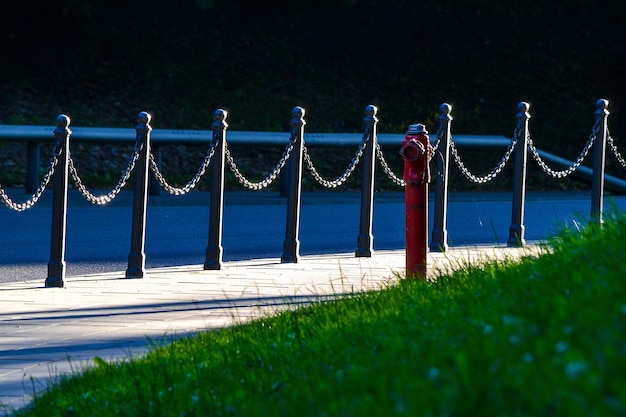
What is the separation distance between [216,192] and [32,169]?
5820mm

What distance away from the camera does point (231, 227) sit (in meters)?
14.5

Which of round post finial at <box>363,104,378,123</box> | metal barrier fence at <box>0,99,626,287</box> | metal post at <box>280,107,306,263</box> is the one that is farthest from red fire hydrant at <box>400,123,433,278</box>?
round post finial at <box>363,104,378,123</box>

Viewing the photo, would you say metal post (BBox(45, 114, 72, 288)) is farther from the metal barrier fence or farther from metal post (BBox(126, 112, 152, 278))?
metal post (BBox(126, 112, 152, 278))

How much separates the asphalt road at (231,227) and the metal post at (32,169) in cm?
18

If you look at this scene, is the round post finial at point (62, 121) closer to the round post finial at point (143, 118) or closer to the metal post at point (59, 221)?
the metal post at point (59, 221)

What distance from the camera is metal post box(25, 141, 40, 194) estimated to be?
1576 centimetres

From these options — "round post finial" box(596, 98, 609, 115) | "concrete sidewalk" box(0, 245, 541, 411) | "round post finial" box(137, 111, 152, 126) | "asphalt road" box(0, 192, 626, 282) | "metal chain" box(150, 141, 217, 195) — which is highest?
"round post finial" box(596, 98, 609, 115)

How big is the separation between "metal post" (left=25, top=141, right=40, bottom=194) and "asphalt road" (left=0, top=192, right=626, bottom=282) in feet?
0.60

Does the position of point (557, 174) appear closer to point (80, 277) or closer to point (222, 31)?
point (80, 277)

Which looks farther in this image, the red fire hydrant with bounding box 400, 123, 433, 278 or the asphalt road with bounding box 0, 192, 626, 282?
the asphalt road with bounding box 0, 192, 626, 282

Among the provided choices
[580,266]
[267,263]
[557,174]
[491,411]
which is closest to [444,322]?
[580,266]

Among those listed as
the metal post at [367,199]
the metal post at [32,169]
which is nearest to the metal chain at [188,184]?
the metal post at [367,199]

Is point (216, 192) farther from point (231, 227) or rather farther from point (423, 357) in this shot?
point (423, 357)

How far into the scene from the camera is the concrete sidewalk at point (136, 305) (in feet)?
22.6
